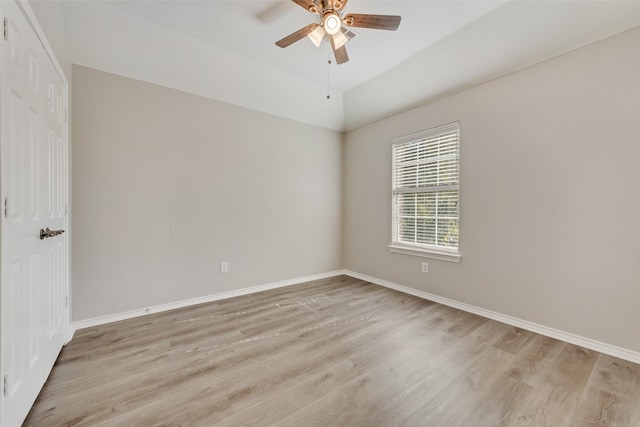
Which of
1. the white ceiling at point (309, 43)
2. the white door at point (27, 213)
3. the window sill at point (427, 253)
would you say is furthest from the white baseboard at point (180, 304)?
the white ceiling at point (309, 43)

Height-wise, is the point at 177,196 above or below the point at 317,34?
below

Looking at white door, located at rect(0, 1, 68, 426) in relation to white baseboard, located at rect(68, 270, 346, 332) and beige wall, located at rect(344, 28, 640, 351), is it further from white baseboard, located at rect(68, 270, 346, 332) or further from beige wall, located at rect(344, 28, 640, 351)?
beige wall, located at rect(344, 28, 640, 351)

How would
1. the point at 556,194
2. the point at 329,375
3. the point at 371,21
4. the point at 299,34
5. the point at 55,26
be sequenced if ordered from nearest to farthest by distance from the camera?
the point at 329,375, the point at 55,26, the point at 371,21, the point at 299,34, the point at 556,194

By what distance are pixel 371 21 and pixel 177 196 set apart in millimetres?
2558

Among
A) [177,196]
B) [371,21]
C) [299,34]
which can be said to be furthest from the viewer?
[177,196]

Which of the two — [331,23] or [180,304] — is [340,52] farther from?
[180,304]

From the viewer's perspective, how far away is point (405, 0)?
2219 mm

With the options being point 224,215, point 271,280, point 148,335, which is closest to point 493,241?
point 271,280

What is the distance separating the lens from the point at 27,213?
4.54ft

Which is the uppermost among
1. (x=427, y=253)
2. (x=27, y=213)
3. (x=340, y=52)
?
(x=340, y=52)

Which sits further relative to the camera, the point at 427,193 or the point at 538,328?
the point at 427,193

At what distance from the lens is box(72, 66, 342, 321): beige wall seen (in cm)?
248

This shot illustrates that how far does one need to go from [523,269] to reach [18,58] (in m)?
3.90

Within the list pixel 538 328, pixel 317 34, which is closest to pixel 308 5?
pixel 317 34
